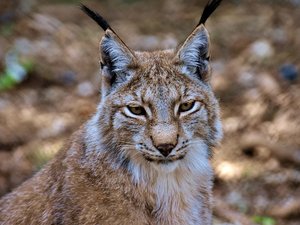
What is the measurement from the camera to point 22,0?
35.4 ft

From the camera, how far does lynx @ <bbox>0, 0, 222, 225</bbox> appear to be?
4844 millimetres

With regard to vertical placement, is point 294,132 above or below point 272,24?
below

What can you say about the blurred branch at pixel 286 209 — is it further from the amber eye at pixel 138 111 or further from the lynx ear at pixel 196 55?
the amber eye at pixel 138 111

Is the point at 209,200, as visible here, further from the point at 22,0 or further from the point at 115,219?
Result: the point at 22,0

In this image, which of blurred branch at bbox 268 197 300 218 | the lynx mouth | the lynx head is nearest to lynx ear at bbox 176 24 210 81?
the lynx head

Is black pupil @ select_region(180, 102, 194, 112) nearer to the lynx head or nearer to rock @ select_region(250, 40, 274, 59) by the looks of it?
the lynx head

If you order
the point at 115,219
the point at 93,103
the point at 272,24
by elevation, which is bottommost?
the point at 115,219

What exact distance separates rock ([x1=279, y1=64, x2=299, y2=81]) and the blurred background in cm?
1

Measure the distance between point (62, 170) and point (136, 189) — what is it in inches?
21.8

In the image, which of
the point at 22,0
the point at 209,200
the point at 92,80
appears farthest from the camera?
the point at 22,0

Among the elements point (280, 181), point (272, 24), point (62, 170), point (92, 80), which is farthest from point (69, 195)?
point (272, 24)

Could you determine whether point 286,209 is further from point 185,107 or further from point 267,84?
point 185,107

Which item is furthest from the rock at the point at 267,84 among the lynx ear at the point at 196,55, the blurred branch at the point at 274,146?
the lynx ear at the point at 196,55

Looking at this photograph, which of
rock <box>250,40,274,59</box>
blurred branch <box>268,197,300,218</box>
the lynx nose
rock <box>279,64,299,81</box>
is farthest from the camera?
rock <box>250,40,274,59</box>
